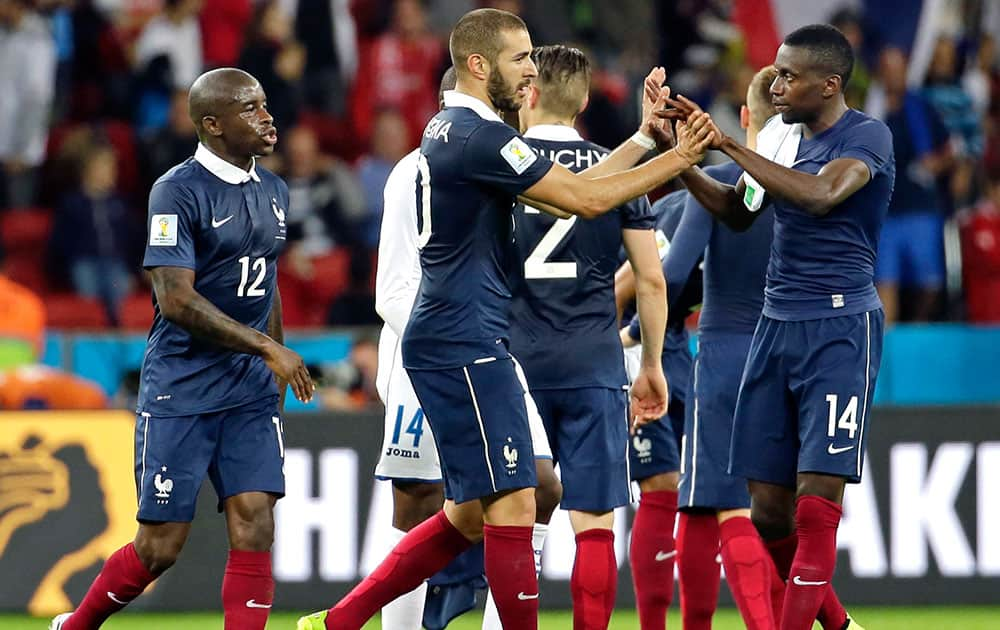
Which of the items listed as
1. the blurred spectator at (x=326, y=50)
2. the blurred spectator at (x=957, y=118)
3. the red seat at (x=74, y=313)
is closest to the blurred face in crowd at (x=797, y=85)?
the red seat at (x=74, y=313)

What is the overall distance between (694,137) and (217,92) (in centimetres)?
183

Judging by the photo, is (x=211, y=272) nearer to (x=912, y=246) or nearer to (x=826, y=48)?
(x=826, y=48)

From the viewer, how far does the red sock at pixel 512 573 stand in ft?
20.2

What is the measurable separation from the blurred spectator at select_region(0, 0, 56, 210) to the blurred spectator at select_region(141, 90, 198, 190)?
93cm

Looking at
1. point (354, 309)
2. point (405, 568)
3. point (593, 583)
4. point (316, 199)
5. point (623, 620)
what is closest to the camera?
point (405, 568)

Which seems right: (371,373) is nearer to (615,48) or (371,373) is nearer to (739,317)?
(739,317)

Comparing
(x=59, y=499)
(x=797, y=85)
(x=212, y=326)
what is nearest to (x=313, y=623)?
(x=212, y=326)

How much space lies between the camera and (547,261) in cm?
693

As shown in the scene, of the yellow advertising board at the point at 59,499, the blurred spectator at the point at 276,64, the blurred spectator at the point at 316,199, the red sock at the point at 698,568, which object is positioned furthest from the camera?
the blurred spectator at the point at 276,64

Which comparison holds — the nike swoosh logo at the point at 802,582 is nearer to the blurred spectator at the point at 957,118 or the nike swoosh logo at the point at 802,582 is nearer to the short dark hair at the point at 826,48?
the short dark hair at the point at 826,48

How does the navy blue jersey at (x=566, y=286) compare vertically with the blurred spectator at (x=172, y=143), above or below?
below

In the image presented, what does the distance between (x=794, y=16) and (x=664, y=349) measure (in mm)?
7961

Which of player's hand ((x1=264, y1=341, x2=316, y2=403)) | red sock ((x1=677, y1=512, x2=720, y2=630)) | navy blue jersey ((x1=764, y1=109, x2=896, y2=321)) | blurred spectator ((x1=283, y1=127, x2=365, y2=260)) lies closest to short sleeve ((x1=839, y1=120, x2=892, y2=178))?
navy blue jersey ((x1=764, y1=109, x2=896, y2=321))

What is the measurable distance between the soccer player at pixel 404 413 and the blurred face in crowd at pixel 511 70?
747 mm
